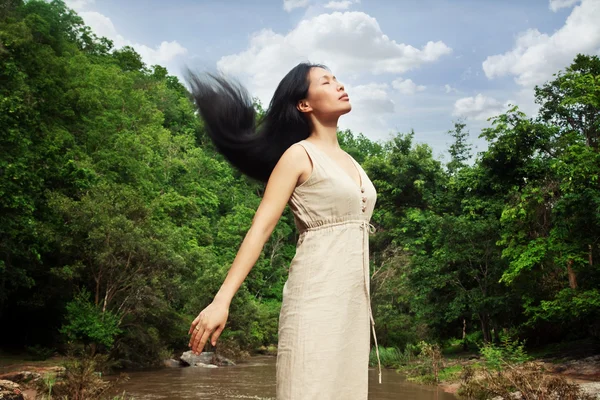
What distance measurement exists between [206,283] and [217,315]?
2774cm

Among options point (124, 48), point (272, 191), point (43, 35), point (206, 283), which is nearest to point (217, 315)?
point (272, 191)

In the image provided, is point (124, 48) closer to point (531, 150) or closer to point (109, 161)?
point (109, 161)

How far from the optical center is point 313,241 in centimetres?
198

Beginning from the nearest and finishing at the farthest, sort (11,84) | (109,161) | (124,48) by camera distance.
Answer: (11,84), (109,161), (124,48)

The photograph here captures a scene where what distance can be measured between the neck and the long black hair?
0.07 m

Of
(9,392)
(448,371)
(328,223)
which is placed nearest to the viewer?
(328,223)

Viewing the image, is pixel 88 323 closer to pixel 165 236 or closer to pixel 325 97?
pixel 165 236

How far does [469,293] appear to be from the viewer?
2230cm

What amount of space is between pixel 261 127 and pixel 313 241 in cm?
61

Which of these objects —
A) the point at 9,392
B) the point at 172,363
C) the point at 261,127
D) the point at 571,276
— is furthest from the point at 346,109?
the point at 172,363

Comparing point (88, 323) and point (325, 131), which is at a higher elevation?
point (325, 131)

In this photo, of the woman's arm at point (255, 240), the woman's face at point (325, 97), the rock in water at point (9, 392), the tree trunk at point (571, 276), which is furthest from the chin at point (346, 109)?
the tree trunk at point (571, 276)

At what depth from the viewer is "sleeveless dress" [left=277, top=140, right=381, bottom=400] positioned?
6.12 ft

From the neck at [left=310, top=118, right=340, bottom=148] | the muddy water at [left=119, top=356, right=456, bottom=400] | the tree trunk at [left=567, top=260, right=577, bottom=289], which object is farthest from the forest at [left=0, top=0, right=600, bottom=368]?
the neck at [left=310, top=118, right=340, bottom=148]
